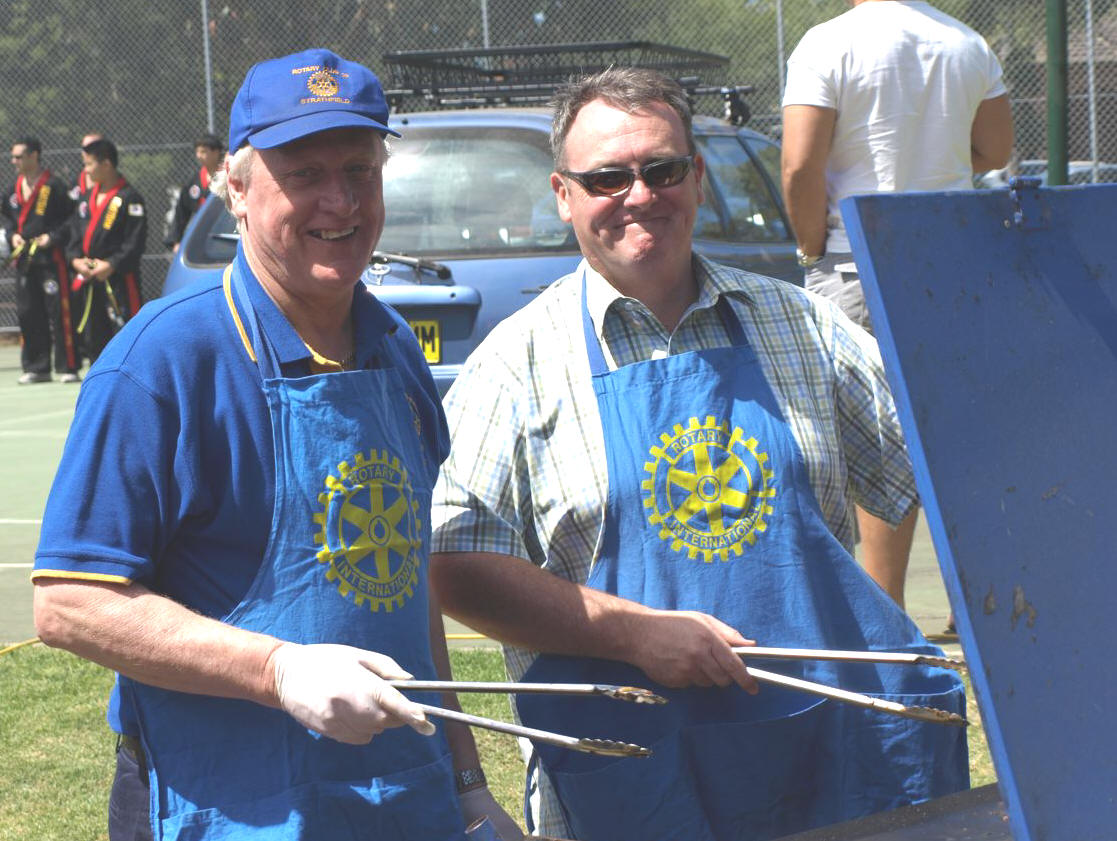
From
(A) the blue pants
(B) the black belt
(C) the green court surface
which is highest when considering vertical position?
(B) the black belt

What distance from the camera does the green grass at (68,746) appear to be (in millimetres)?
4207

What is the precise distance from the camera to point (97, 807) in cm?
428

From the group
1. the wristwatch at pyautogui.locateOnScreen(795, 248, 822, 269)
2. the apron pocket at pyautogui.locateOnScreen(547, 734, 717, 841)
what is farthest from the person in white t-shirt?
the apron pocket at pyautogui.locateOnScreen(547, 734, 717, 841)

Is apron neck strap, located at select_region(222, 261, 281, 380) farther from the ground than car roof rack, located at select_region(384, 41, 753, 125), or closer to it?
closer to it


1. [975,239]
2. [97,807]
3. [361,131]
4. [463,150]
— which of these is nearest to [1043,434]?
[975,239]

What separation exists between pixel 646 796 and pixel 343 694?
80cm

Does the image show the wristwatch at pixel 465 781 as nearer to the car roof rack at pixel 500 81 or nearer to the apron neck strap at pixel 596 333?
the apron neck strap at pixel 596 333

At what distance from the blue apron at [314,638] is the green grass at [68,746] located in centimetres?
195

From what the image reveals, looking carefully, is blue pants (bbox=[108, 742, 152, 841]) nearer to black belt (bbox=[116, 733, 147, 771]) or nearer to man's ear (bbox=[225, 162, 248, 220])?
black belt (bbox=[116, 733, 147, 771])

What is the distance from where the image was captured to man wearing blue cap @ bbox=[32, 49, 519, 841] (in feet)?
6.37

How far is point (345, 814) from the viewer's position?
82.3 inches

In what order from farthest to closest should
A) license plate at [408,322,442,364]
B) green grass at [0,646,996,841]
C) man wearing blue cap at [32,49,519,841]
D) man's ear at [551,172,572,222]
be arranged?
license plate at [408,322,442,364]
green grass at [0,646,996,841]
man's ear at [551,172,572,222]
man wearing blue cap at [32,49,519,841]

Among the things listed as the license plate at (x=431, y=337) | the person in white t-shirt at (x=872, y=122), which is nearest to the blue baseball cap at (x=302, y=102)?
the person in white t-shirt at (x=872, y=122)

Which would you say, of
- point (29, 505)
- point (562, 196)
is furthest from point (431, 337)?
point (562, 196)
